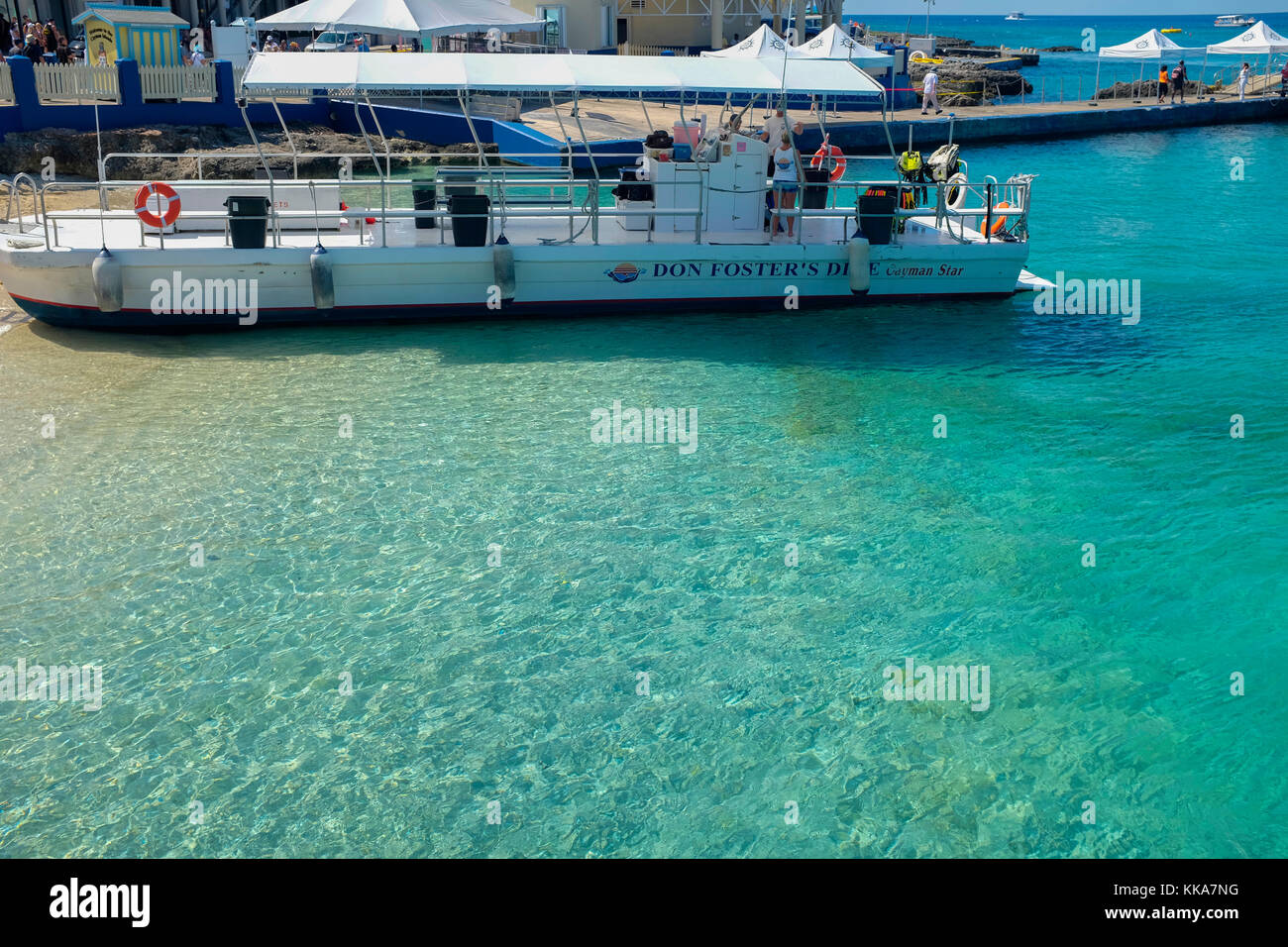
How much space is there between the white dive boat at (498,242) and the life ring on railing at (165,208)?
0.04 m

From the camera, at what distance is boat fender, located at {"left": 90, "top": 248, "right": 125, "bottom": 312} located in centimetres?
1399

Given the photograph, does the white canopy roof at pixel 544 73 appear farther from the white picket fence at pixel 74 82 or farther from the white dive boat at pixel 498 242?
the white picket fence at pixel 74 82

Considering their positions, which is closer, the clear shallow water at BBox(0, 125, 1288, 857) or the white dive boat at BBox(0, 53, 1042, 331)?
the clear shallow water at BBox(0, 125, 1288, 857)

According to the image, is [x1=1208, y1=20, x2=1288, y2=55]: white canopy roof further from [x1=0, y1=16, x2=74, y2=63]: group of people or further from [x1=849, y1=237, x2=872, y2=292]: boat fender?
[x1=0, y1=16, x2=74, y2=63]: group of people

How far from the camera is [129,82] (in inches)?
1078

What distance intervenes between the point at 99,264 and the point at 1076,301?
14.6 metres

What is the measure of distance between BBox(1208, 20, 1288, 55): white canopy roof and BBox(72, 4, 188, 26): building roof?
39238 millimetres

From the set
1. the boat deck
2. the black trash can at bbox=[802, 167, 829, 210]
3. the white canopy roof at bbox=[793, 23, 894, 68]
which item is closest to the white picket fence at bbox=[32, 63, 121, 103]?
the boat deck

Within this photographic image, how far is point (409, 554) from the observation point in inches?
360

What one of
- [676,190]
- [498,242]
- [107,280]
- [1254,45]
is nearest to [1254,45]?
[1254,45]

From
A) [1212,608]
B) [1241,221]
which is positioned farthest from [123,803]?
[1241,221]

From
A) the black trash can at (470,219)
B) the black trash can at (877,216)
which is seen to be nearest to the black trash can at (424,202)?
the black trash can at (470,219)

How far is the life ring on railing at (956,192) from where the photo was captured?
17391 millimetres
